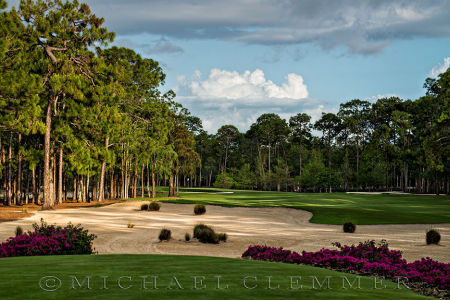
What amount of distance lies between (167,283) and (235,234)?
51.1 ft

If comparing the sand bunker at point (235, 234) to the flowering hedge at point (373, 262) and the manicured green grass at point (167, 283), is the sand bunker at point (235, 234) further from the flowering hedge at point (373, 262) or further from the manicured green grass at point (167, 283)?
the manicured green grass at point (167, 283)

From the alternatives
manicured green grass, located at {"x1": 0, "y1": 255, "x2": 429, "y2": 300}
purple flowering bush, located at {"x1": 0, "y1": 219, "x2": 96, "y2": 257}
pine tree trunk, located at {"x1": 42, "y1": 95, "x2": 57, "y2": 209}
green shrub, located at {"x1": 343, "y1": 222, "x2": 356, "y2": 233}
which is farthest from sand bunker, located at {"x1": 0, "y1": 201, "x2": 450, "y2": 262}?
manicured green grass, located at {"x1": 0, "y1": 255, "x2": 429, "y2": 300}

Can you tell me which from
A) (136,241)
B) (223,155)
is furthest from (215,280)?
(223,155)

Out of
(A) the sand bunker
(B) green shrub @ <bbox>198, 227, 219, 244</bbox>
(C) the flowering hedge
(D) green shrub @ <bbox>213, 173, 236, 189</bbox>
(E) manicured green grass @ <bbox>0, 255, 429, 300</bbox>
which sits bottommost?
(D) green shrub @ <bbox>213, 173, 236, 189</bbox>

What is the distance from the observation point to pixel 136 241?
1884cm

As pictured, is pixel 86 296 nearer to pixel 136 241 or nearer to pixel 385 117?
pixel 136 241

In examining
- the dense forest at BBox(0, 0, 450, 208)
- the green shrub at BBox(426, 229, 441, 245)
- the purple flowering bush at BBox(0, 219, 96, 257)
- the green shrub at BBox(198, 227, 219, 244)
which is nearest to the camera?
the purple flowering bush at BBox(0, 219, 96, 257)

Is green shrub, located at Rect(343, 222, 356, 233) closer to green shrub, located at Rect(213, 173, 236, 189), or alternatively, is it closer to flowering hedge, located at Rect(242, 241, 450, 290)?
flowering hedge, located at Rect(242, 241, 450, 290)

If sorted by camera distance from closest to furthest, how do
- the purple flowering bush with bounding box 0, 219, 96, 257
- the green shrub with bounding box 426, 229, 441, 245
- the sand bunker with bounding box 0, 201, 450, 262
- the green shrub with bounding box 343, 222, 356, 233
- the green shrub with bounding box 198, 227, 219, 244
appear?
the purple flowering bush with bounding box 0, 219, 96, 257
the sand bunker with bounding box 0, 201, 450, 262
the green shrub with bounding box 426, 229, 441, 245
the green shrub with bounding box 198, 227, 219, 244
the green shrub with bounding box 343, 222, 356, 233

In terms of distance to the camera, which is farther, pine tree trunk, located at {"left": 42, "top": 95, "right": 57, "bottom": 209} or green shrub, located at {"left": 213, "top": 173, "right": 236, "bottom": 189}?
green shrub, located at {"left": 213, "top": 173, "right": 236, "bottom": 189}

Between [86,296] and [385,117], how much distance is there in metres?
97.9

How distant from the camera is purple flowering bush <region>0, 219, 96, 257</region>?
1276cm

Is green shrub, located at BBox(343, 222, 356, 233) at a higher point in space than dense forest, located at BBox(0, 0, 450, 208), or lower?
lower

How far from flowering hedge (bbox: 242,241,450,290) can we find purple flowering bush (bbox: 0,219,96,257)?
5554mm
